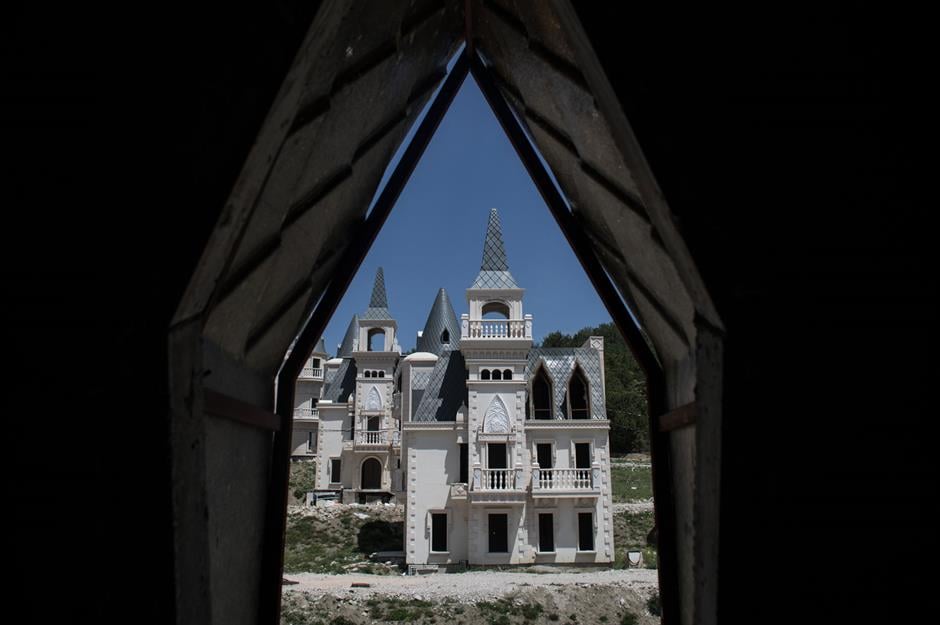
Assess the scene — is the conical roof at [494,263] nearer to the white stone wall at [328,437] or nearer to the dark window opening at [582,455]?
the dark window opening at [582,455]

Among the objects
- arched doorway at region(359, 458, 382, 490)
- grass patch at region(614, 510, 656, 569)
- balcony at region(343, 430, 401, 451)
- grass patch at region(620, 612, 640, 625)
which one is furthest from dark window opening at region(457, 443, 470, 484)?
arched doorway at region(359, 458, 382, 490)

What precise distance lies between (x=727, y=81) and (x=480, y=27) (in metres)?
2.39

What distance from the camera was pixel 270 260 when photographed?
9.86 feet

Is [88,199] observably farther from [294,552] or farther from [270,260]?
[294,552]

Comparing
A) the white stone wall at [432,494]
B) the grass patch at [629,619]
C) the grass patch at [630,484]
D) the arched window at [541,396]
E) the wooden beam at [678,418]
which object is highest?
the wooden beam at [678,418]

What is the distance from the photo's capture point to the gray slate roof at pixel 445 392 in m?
31.7

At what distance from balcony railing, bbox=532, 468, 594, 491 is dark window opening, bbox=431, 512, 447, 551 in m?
4.68

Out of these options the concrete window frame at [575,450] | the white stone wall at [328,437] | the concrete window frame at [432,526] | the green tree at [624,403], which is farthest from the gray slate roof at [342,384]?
the concrete window frame at [575,450]

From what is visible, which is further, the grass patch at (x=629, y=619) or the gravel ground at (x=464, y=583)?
the gravel ground at (x=464, y=583)

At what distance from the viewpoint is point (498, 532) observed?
2953 cm

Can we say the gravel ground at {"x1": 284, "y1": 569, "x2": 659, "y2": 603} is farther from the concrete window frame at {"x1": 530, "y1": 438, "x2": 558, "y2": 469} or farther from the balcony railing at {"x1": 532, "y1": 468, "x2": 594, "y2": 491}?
the concrete window frame at {"x1": 530, "y1": 438, "x2": 558, "y2": 469}

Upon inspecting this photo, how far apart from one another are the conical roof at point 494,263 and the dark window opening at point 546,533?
10727mm

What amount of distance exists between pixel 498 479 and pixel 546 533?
3.31 m

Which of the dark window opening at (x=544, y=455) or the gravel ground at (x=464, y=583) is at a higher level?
the dark window opening at (x=544, y=455)
